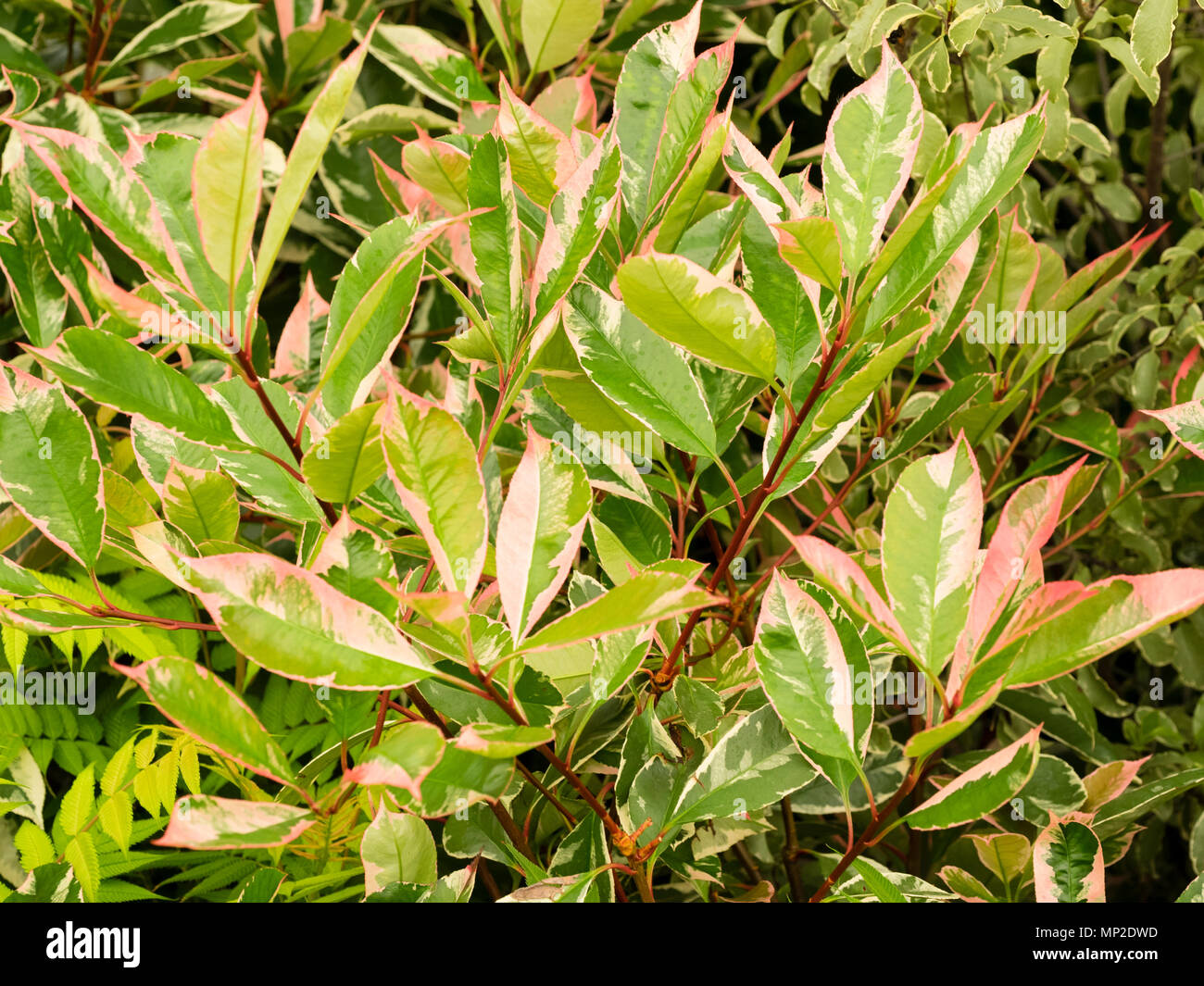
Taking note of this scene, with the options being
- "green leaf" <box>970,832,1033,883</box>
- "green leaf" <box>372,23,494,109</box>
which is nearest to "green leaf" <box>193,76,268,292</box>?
"green leaf" <box>372,23,494,109</box>

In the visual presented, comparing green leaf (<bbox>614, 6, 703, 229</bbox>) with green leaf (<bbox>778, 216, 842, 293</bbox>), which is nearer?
A: green leaf (<bbox>778, 216, 842, 293</bbox>)

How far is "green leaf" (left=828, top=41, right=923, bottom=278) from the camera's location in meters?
0.47

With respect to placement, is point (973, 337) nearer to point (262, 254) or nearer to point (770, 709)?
point (770, 709)

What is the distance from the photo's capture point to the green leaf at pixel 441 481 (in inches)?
16.3

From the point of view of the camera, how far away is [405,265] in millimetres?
475

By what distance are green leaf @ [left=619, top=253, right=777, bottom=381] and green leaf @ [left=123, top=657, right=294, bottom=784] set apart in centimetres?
25

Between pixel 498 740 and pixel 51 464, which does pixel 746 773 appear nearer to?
pixel 498 740

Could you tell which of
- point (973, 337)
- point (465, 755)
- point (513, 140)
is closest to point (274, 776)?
point (465, 755)

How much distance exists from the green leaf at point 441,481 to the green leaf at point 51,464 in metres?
0.18

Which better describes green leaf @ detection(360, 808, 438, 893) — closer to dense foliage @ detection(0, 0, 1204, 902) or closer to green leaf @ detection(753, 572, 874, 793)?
dense foliage @ detection(0, 0, 1204, 902)

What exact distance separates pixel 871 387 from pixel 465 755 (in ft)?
0.79

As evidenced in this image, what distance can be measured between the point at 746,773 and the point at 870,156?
0.31m

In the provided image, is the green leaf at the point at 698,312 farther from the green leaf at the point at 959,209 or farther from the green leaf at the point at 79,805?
the green leaf at the point at 79,805

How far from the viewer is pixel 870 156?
48cm
